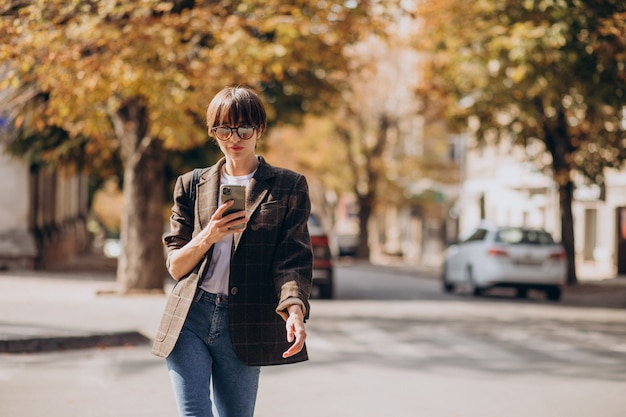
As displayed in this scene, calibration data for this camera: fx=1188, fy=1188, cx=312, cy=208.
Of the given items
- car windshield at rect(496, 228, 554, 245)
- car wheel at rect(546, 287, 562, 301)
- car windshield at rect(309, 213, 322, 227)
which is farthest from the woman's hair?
car wheel at rect(546, 287, 562, 301)

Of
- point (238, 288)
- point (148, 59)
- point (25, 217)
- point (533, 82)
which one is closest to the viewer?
point (238, 288)

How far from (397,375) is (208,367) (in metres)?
6.45

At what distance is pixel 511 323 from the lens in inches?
650

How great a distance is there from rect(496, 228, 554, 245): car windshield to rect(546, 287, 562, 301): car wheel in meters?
0.92

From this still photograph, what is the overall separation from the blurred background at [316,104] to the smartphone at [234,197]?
9.56 m

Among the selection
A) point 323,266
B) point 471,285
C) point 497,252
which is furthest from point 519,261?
point 323,266

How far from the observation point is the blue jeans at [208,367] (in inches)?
165

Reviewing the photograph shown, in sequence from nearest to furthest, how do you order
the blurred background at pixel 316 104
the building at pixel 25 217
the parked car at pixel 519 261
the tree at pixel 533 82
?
1. the blurred background at pixel 316 104
2. the tree at pixel 533 82
3. the parked car at pixel 519 261
4. the building at pixel 25 217

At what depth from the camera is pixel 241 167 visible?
439cm

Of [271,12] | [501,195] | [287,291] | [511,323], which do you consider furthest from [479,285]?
[501,195]

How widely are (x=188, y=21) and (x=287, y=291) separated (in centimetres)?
1272

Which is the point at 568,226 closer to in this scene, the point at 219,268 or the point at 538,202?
the point at 538,202

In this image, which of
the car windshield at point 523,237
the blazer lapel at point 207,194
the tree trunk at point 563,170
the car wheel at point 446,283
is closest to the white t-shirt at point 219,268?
the blazer lapel at point 207,194

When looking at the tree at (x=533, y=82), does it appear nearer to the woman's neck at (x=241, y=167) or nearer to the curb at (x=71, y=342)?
the curb at (x=71, y=342)
